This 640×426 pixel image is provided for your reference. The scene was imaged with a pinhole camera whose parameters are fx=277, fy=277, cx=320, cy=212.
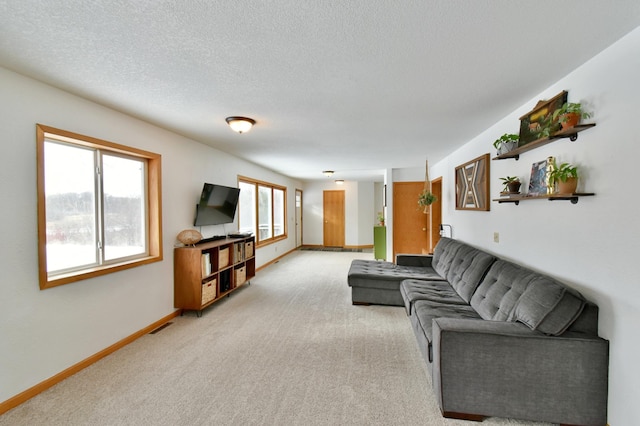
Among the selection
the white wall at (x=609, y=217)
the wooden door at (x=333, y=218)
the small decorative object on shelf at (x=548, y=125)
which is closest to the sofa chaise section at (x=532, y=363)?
the white wall at (x=609, y=217)

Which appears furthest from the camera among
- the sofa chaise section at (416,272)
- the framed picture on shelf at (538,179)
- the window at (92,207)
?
the sofa chaise section at (416,272)

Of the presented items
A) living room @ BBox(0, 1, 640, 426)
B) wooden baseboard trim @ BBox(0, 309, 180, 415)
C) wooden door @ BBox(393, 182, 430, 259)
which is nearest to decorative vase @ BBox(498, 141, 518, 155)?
living room @ BBox(0, 1, 640, 426)

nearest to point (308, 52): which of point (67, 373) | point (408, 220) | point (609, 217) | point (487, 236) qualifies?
point (609, 217)

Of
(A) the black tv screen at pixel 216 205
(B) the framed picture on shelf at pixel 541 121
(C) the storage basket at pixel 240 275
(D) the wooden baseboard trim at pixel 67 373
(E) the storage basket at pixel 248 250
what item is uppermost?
(B) the framed picture on shelf at pixel 541 121

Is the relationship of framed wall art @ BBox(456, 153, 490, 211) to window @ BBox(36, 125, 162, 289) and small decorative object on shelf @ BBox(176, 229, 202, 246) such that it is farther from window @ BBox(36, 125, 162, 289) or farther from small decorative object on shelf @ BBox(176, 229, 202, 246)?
window @ BBox(36, 125, 162, 289)

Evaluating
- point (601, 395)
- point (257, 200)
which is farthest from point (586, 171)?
point (257, 200)

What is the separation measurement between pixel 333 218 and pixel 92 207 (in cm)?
723

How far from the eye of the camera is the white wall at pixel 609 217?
1.50 metres

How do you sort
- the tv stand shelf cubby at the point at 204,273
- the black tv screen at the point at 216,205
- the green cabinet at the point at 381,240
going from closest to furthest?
1. the tv stand shelf cubby at the point at 204,273
2. the black tv screen at the point at 216,205
3. the green cabinet at the point at 381,240

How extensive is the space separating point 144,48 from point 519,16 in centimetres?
203

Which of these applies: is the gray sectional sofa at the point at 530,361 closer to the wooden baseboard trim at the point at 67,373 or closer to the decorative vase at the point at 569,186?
the decorative vase at the point at 569,186

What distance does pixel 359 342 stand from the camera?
2.85 meters

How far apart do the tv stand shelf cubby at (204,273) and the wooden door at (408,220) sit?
3.71 metres

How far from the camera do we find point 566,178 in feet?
5.94
